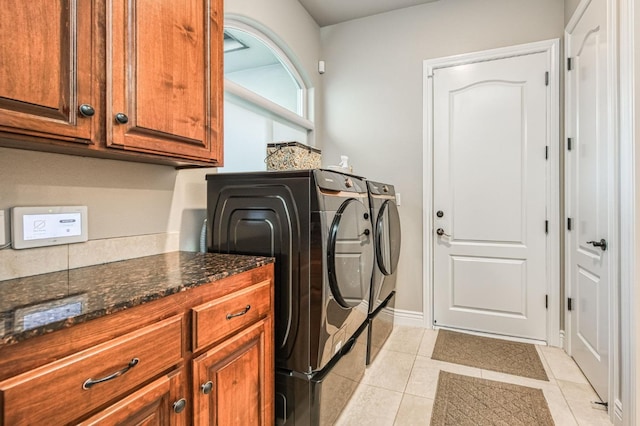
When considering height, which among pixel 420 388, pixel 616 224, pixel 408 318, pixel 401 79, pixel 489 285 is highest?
pixel 401 79

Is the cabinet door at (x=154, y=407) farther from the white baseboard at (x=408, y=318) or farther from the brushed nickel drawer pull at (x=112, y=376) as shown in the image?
the white baseboard at (x=408, y=318)

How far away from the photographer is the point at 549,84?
8.55 feet

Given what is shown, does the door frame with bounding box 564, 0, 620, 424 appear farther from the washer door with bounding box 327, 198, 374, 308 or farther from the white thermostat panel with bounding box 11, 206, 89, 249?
the white thermostat panel with bounding box 11, 206, 89, 249

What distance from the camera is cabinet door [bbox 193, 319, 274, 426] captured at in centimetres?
105

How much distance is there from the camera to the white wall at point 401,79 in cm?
279

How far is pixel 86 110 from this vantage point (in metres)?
0.96

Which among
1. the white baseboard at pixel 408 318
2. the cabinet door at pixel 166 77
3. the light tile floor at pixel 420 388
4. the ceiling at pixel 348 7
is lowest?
the light tile floor at pixel 420 388

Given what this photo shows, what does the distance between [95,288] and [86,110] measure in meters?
0.53

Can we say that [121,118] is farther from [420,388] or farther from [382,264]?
[420,388]

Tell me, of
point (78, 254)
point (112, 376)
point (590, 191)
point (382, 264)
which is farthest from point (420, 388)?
point (78, 254)

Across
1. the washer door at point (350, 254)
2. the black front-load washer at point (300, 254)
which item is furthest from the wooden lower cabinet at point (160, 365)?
the washer door at point (350, 254)

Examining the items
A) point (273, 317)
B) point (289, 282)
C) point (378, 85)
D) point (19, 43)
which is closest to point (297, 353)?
point (273, 317)

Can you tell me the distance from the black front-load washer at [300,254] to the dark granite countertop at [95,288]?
0.16m

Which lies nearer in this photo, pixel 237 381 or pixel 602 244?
pixel 237 381
